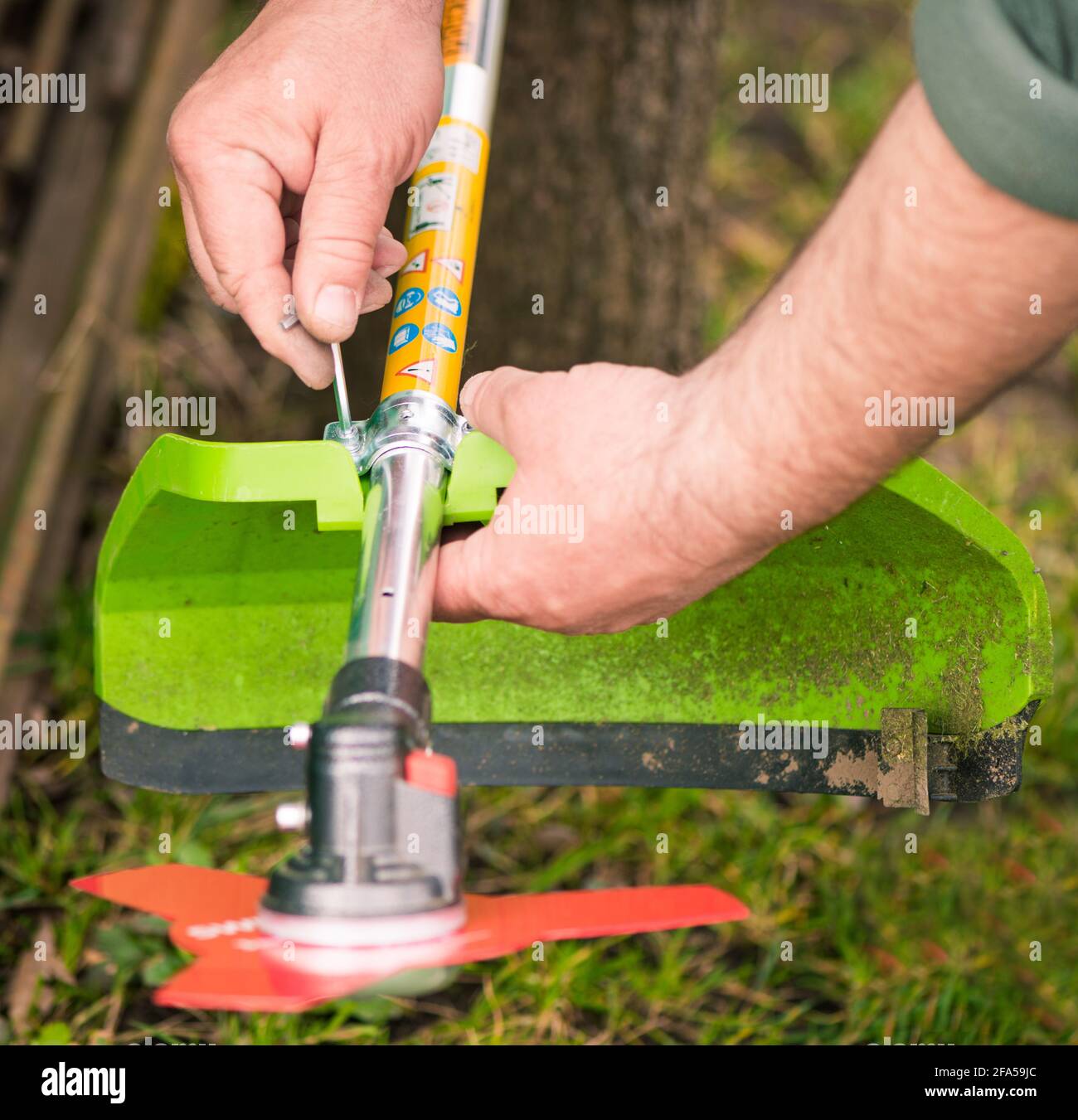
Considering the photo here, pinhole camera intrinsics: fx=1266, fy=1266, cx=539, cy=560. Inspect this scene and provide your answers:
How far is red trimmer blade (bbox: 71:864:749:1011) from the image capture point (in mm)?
773

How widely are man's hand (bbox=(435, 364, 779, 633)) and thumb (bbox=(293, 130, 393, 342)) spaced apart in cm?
17

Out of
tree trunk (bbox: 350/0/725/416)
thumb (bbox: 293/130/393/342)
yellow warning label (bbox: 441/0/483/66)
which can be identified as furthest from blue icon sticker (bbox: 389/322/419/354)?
tree trunk (bbox: 350/0/725/416)

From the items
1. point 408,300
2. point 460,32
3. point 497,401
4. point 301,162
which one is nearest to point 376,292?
point 408,300

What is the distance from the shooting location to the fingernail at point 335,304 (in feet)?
3.72

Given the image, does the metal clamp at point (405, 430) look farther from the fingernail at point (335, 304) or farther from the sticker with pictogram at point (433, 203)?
the sticker with pictogram at point (433, 203)

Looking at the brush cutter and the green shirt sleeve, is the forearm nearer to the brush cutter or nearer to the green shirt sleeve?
the green shirt sleeve

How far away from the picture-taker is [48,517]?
7.20 ft

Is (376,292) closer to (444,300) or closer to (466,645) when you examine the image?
(444,300)

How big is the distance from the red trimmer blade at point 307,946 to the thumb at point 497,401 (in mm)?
398

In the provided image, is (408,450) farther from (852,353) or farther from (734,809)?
(734,809)

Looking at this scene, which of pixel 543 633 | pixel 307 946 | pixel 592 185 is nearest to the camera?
pixel 307 946

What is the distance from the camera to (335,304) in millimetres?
1138

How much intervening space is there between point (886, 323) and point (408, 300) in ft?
1.91

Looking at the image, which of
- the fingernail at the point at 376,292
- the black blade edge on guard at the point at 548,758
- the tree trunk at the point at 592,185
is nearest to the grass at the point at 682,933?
the black blade edge on guard at the point at 548,758
